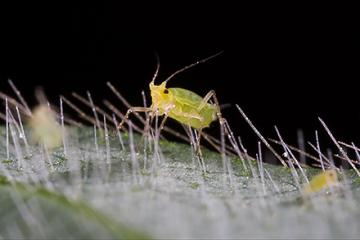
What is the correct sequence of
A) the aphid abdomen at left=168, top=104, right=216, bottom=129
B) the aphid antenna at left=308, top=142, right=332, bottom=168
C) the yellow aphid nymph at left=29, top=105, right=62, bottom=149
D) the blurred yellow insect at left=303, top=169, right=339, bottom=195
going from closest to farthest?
the blurred yellow insect at left=303, top=169, right=339, bottom=195, the aphid antenna at left=308, top=142, right=332, bottom=168, the yellow aphid nymph at left=29, top=105, right=62, bottom=149, the aphid abdomen at left=168, top=104, right=216, bottom=129

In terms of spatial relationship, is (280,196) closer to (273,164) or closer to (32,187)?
(273,164)

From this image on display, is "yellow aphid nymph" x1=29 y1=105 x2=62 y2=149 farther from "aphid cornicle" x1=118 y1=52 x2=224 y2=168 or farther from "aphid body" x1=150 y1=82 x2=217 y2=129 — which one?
"aphid body" x1=150 y1=82 x2=217 y2=129

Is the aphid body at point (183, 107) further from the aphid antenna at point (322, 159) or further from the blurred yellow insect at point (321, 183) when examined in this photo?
the blurred yellow insect at point (321, 183)

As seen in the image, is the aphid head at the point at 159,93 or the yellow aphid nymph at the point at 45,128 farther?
the aphid head at the point at 159,93

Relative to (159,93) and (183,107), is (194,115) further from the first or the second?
(159,93)

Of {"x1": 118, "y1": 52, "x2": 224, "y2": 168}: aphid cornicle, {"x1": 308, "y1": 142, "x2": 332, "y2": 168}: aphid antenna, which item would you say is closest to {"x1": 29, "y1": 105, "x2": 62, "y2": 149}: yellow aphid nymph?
{"x1": 118, "y1": 52, "x2": 224, "y2": 168}: aphid cornicle

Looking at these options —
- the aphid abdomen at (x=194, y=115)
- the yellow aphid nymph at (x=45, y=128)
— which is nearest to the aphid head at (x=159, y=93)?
the aphid abdomen at (x=194, y=115)

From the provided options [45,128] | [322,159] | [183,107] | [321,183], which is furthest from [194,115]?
[321,183]
